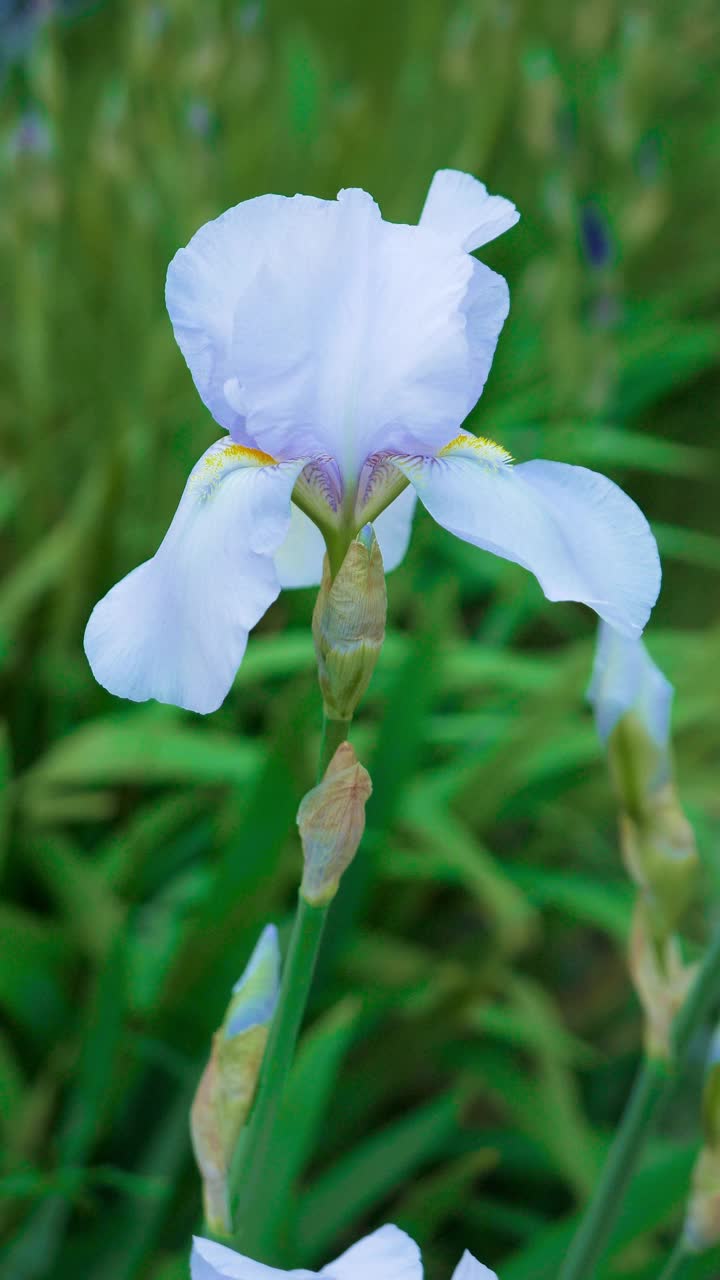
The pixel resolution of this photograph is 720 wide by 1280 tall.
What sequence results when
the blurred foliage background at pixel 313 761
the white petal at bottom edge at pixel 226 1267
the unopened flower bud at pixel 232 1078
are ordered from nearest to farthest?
the white petal at bottom edge at pixel 226 1267
the unopened flower bud at pixel 232 1078
the blurred foliage background at pixel 313 761

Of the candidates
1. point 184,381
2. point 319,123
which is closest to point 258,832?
point 184,381

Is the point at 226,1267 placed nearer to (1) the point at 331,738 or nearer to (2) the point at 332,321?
(1) the point at 331,738

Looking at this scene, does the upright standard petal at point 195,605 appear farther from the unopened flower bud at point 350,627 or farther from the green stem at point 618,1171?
the green stem at point 618,1171

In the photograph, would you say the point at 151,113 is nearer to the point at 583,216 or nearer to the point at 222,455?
the point at 583,216

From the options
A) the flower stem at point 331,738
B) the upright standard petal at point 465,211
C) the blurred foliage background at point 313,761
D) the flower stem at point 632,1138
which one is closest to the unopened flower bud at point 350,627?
the flower stem at point 331,738

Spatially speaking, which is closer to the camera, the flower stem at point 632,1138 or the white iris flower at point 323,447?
the white iris flower at point 323,447

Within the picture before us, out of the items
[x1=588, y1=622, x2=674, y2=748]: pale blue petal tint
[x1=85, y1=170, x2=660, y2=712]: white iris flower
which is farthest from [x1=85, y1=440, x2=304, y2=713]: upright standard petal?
[x1=588, y1=622, x2=674, y2=748]: pale blue petal tint

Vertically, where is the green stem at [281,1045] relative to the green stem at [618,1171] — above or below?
above
